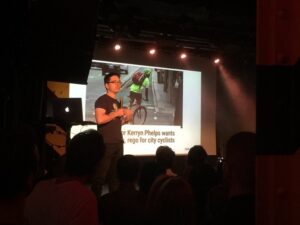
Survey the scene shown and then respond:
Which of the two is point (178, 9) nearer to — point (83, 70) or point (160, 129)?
point (160, 129)

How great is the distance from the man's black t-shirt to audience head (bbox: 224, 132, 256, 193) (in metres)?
3.03

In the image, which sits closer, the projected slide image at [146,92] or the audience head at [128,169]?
the audience head at [128,169]

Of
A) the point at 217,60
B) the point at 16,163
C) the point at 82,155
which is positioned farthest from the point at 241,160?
the point at 217,60

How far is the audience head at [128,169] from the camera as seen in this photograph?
2.40 meters

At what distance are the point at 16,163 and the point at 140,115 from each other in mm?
5816

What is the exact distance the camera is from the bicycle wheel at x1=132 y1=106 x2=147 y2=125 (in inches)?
275

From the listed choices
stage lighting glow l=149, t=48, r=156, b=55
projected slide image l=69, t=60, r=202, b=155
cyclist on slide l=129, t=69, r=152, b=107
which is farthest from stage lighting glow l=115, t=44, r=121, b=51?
stage lighting glow l=149, t=48, r=156, b=55

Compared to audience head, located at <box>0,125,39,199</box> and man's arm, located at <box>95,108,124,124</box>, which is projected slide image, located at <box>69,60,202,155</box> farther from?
audience head, located at <box>0,125,39,199</box>

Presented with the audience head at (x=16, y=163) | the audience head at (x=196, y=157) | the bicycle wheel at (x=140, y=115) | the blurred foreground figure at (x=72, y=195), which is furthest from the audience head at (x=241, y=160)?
the bicycle wheel at (x=140, y=115)

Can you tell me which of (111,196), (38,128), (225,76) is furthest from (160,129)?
(111,196)

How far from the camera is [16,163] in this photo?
1225 millimetres

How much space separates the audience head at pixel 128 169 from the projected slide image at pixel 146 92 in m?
4.19

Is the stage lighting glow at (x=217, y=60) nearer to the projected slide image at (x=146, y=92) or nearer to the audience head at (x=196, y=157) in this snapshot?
the projected slide image at (x=146, y=92)

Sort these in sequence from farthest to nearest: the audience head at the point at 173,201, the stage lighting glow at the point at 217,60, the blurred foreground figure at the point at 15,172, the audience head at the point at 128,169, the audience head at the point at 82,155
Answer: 1. the stage lighting glow at the point at 217,60
2. the audience head at the point at 173,201
3. the audience head at the point at 128,169
4. the audience head at the point at 82,155
5. the blurred foreground figure at the point at 15,172
